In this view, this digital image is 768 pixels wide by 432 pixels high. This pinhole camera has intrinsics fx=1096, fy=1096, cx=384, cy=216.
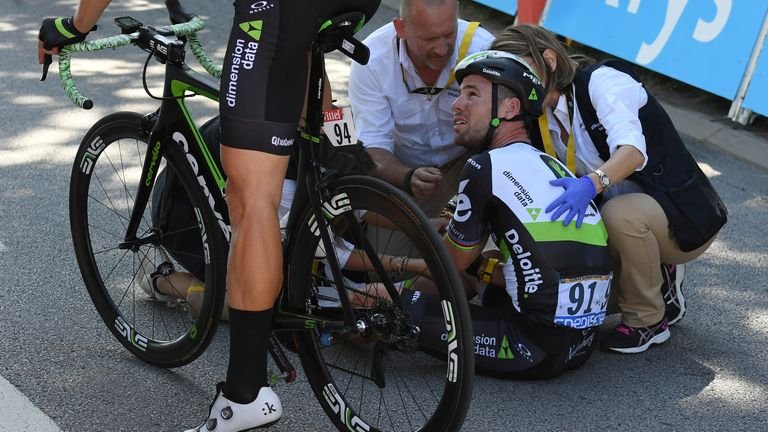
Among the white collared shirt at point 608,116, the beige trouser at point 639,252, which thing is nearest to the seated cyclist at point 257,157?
the white collared shirt at point 608,116

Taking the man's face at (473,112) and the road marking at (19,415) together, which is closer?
the road marking at (19,415)

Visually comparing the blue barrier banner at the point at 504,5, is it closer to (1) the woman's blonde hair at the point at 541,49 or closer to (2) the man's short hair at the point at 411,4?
(2) the man's short hair at the point at 411,4

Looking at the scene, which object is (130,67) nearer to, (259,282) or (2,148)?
(2,148)

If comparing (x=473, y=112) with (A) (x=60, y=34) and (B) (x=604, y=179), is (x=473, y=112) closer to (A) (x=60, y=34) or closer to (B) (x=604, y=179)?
(B) (x=604, y=179)

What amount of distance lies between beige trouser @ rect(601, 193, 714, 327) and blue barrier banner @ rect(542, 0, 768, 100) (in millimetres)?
3016

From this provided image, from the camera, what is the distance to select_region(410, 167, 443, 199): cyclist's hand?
4.11m

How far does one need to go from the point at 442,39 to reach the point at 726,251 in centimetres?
175

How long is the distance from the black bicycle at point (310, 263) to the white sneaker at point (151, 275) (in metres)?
0.01

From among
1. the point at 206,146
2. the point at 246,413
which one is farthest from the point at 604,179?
the point at 246,413

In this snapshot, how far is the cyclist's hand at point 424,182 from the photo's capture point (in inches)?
162

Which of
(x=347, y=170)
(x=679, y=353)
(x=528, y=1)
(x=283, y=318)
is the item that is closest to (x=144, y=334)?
(x=283, y=318)

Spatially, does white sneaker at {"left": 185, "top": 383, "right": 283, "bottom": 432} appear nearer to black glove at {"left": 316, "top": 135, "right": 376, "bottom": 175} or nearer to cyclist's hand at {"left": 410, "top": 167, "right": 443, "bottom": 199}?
black glove at {"left": 316, "top": 135, "right": 376, "bottom": 175}

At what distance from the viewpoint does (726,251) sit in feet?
16.4

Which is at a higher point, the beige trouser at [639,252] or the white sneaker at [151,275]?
the beige trouser at [639,252]
